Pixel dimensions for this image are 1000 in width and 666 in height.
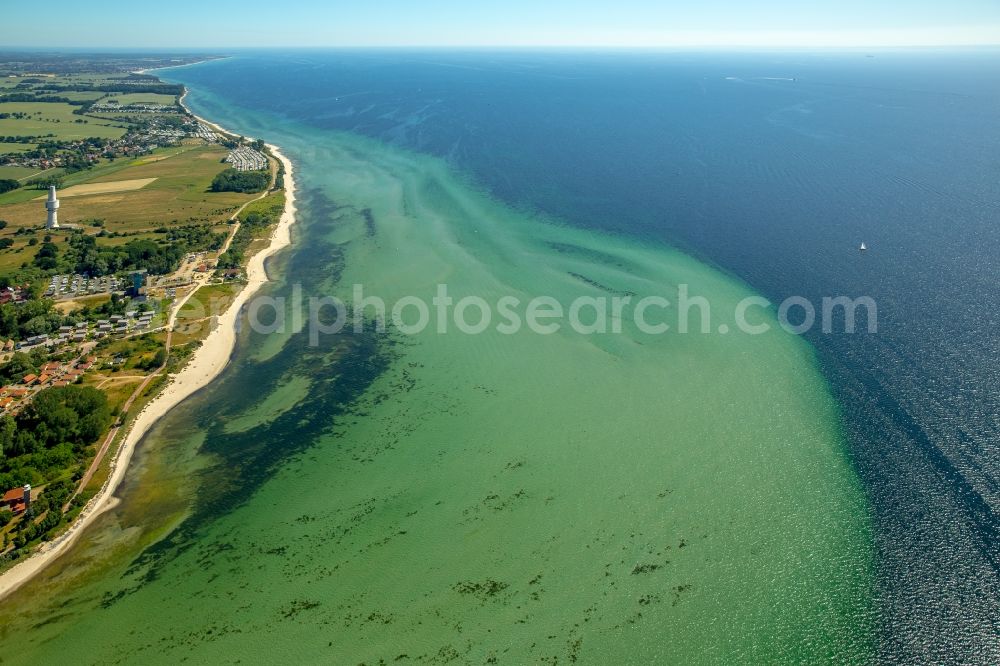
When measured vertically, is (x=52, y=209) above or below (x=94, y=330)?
above

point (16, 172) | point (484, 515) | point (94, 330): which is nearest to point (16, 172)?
point (16, 172)

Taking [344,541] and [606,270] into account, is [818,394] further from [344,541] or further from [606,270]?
[344,541]

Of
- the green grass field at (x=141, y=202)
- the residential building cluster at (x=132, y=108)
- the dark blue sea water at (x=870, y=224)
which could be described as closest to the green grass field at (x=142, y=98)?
the residential building cluster at (x=132, y=108)

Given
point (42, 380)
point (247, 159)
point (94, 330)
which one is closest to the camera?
point (42, 380)

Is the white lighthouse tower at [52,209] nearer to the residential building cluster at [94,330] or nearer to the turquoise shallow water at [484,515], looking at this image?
the residential building cluster at [94,330]

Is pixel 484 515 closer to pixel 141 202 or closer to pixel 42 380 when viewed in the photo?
pixel 42 380

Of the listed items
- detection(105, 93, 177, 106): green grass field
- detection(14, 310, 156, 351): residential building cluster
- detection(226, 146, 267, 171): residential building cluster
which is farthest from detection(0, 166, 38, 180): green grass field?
detection(105, 93, 177, 106): green grass field

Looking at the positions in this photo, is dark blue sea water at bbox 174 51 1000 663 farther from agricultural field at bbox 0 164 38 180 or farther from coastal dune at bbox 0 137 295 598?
agricultural field at bbox 0 164 38 180
